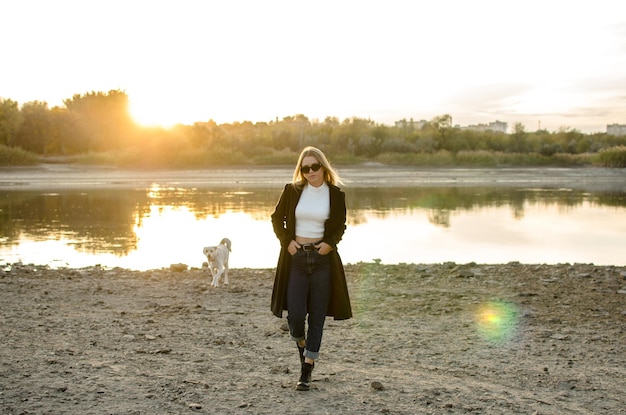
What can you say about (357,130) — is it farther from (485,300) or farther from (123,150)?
(485,300)

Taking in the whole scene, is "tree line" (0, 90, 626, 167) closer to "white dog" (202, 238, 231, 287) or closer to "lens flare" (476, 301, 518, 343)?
"white dog" (202, 238, 231, 287)

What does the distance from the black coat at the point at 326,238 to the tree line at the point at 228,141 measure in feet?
148

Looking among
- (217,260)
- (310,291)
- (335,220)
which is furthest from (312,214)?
(217,260)

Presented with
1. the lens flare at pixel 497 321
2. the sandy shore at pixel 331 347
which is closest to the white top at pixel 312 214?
the sandy shore at pixel 331 347

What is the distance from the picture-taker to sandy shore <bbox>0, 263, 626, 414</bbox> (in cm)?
548

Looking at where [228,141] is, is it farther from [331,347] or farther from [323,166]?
[323,166]

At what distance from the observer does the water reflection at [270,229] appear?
1397 cm

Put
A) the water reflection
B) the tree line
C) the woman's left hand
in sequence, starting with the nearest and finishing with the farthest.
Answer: the woman's left hand < the water reflection < the tree line

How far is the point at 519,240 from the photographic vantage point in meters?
16.3

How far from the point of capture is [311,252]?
565cm

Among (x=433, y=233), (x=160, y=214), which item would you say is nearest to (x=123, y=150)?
(x=160, y=214)

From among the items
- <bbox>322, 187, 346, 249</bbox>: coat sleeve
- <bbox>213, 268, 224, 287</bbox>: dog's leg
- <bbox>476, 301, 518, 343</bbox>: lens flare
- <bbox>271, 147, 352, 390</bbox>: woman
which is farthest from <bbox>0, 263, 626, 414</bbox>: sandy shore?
<bbox>322, 187, 346, 249</bbox>: coat sleeve

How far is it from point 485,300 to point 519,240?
745cm

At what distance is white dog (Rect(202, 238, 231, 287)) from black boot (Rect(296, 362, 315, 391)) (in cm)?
469
